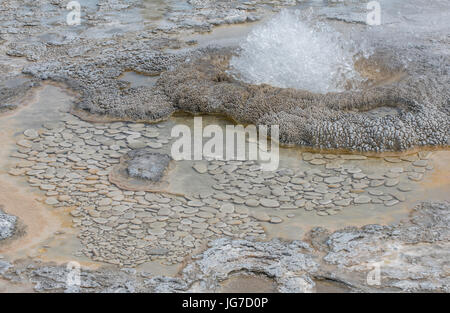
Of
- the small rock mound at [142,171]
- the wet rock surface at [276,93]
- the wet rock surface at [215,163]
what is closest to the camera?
the wet rock surface at [215,163]

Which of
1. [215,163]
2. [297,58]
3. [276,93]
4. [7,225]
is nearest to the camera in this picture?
[7,225]

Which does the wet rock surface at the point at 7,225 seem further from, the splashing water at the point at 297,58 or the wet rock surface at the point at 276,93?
the splashing water at the point at 297,58

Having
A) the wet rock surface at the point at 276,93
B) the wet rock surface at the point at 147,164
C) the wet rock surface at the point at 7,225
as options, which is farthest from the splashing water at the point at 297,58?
the wet rock surface at the point at 7,225

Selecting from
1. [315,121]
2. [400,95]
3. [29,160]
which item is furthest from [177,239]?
[400,95]

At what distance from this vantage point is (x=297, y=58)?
4.73 m

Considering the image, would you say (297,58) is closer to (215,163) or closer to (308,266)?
(215,163)

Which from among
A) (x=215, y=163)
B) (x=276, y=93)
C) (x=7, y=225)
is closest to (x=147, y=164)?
(x=215, y=163)

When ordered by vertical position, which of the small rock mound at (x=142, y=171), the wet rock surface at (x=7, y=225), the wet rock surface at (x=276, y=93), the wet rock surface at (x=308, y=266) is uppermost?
the wet rock surface at (x=276, y=93)

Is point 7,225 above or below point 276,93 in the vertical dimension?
below

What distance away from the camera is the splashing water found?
4.48 m

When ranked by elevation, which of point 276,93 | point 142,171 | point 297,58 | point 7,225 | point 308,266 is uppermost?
point 297,58

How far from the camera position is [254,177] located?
3357 mm

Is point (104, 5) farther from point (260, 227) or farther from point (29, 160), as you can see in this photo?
point (260, 227)

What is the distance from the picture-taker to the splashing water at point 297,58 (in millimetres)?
4477
